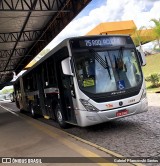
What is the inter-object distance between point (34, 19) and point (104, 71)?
12.1 meters

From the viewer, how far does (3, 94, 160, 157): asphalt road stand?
20.8 ft

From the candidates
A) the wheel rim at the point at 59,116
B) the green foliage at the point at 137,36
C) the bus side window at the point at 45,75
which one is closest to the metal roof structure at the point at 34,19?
the bus side window at the point at 45,75

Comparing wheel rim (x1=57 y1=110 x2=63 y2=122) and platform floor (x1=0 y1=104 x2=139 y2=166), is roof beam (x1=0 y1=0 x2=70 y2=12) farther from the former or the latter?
platform floor (x1=0 y1=104 x2=139 y2=166)

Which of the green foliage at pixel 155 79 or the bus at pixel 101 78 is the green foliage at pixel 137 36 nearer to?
the green foliage at pixel 155 79

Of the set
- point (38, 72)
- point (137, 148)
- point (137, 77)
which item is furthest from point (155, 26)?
point (137, 148)

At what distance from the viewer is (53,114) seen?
11344 millimetres

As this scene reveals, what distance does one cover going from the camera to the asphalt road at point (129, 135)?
20.8ft

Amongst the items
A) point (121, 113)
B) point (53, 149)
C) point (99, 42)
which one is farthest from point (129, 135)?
point (99, 42)

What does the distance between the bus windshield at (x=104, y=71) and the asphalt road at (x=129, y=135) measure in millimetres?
1274

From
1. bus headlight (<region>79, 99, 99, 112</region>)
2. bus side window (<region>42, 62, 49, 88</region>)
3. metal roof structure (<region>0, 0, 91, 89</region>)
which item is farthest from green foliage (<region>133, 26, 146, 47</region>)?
bus headlight (<region>79, 99, 99, 112</region>)

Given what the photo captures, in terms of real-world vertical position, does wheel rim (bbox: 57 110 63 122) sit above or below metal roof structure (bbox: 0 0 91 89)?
below

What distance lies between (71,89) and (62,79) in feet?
2.78

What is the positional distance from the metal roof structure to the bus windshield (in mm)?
6467

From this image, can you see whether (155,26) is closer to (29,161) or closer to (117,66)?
(117,66)
